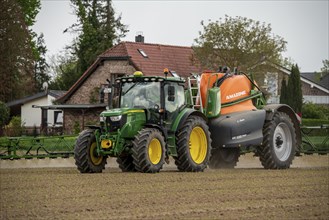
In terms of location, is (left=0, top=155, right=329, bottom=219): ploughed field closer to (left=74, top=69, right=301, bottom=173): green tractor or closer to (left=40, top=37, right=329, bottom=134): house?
(left=74, top=69, right=301, bottom=173): green tractor

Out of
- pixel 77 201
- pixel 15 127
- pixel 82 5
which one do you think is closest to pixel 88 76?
pixel 15 127

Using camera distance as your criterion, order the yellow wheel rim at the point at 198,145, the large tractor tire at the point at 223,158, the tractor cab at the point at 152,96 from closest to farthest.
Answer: the tractor cab at the point at 152,96
the yellow wheel rim at the point at 198,145
the large tractor tire at the point at 223,158

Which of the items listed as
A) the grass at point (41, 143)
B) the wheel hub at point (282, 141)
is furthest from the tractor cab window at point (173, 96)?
the grass at point (41, 143)

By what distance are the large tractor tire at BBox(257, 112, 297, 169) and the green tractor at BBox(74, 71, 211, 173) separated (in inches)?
104

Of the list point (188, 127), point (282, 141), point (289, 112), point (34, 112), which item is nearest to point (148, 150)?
point (188, 127)

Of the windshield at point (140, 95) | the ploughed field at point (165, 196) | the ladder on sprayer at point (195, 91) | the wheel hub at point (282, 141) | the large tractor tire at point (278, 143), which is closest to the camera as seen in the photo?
the ploughed field at point (165, 196)

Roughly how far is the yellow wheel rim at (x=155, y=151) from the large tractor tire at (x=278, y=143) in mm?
4442

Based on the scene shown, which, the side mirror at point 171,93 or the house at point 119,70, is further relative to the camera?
the house at point 119,70

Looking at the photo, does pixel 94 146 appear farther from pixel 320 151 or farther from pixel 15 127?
pixel 15 127

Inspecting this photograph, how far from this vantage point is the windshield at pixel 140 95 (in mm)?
21469

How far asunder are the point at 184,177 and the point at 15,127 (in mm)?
37514

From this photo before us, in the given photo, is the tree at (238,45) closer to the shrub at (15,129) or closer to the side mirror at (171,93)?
the shrub at (15,129)

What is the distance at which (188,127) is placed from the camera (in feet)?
70.3

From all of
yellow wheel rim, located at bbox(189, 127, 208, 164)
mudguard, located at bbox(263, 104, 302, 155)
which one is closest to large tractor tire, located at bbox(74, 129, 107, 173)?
yellow wheel rim, located at bbox(189, 127, 208, 164)
